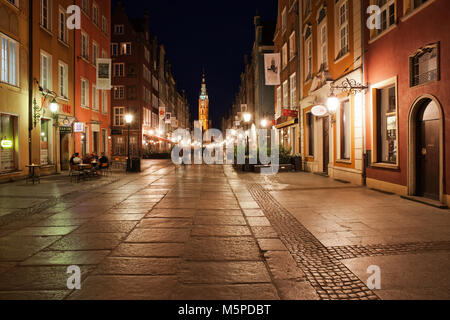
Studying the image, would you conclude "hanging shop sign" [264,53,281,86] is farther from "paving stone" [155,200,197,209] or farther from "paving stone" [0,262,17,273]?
"paving stone" [0,262,17,273]

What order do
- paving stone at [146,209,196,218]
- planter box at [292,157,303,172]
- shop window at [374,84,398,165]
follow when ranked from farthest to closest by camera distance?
planter box at [292,157,303,172], shop window at [374,84,398,165], paving stone at [146,209,196,218]

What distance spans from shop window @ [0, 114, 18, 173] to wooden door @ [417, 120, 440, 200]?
1577cm

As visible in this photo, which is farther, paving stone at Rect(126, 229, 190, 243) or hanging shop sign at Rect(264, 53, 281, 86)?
hanging shop sign at Rect(264, 53, 281, 86)

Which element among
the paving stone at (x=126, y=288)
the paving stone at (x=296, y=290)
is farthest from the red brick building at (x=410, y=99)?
the paving stone at (x=126, y=288)

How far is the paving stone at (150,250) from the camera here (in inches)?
198

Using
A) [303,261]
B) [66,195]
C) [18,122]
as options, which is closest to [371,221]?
[303,261]

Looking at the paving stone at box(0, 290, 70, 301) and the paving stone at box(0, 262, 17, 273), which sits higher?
the paving stone at box(0, 262, 17, 273)

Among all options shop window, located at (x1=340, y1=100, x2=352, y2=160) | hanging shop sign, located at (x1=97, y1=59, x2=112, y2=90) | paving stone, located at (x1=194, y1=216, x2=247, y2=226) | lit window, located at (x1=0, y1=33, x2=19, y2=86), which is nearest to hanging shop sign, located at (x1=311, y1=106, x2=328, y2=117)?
shop window, located at (x1=340, y1=100, x2=352, y2=160)

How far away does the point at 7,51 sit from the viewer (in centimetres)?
1530

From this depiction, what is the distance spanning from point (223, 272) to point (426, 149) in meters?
7.92

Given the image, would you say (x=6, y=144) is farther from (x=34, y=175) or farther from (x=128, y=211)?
(x=128, y=211)

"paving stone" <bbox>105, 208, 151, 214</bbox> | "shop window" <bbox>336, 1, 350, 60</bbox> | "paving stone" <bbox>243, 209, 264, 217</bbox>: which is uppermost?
"shop window" <bbox>336, 1, 350, 60</bbox>

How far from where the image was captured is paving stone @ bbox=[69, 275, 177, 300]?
3591 millimetres
